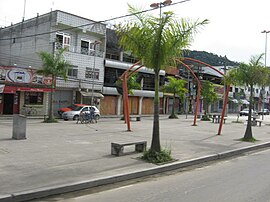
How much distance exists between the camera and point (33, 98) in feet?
103

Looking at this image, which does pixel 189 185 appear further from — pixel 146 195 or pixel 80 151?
pixel 80 151

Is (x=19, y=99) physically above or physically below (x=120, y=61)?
below

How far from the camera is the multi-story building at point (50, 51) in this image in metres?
29.3

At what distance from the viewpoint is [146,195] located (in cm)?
655

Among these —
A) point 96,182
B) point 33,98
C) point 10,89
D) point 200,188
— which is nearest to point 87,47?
point 33,98

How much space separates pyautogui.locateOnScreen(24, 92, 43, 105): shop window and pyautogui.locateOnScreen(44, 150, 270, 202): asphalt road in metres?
24.6

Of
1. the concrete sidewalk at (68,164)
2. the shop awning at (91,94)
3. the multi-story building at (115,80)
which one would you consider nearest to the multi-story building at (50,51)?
the shop awning at (91,94)

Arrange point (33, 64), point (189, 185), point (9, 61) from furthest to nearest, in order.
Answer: point (9, 61) < point (33, 64) < point (189, 185)

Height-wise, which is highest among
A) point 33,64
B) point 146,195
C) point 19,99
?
point 33,64

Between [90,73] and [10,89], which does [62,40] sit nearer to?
[90,73]

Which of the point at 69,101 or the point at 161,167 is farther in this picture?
the point at 69,101

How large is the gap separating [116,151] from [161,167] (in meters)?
1.95

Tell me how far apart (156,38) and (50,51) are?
2444 centimetres

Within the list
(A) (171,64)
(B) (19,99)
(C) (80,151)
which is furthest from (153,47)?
(B) (19,99)
